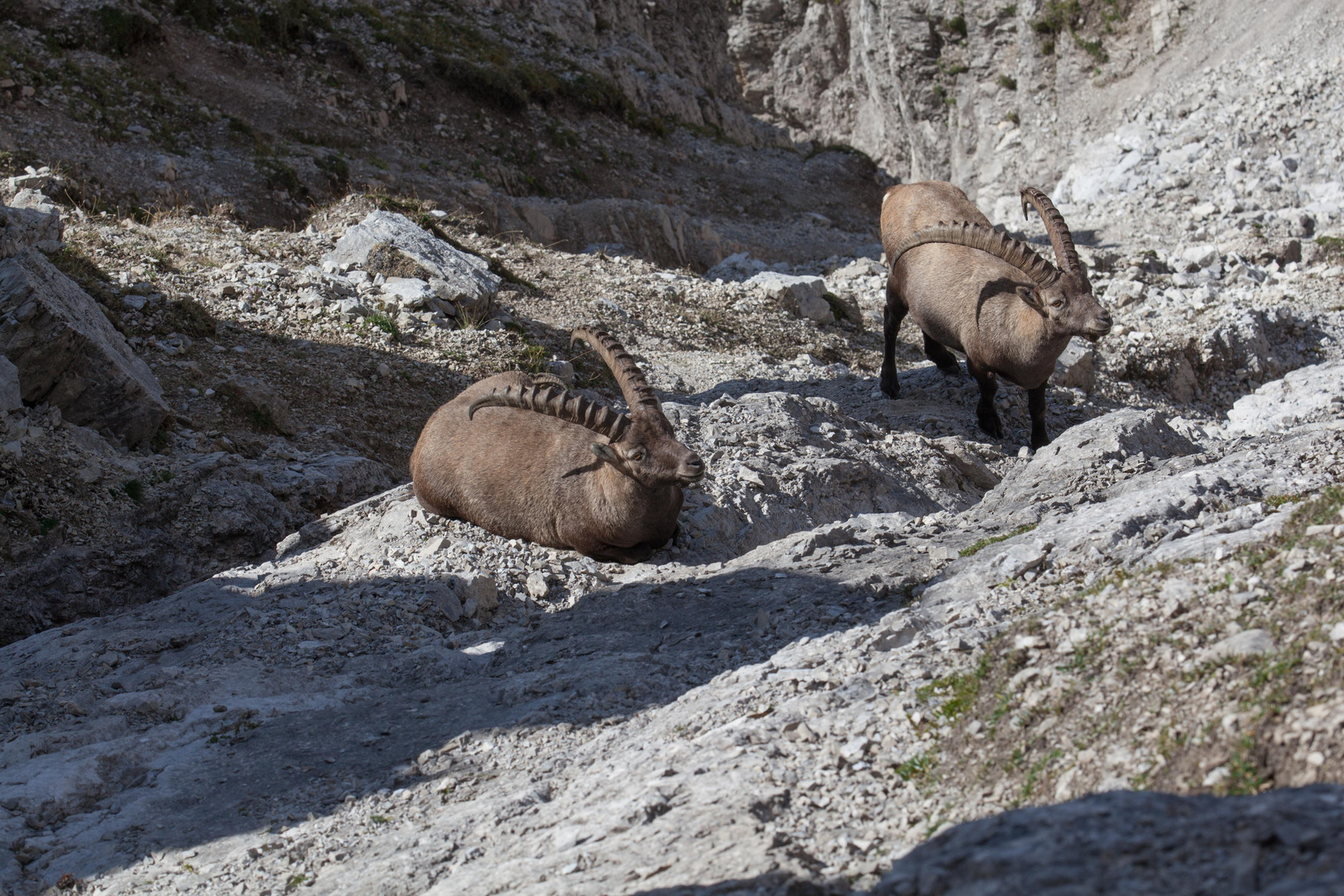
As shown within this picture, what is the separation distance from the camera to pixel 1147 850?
2.58 m

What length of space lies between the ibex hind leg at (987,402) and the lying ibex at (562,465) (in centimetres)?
435

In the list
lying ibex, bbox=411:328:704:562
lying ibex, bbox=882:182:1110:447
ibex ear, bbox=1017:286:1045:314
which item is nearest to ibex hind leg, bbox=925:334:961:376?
lying ibex, bbox=882:182:1110:447

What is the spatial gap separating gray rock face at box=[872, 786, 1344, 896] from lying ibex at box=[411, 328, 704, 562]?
4505 millimetres

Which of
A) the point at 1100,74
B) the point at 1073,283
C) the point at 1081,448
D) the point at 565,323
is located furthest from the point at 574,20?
the point at 1081,448

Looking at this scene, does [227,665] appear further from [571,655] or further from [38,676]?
[571,655]

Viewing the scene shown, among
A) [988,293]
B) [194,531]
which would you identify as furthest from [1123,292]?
[194,531]

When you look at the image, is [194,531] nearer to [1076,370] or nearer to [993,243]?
[993,243]

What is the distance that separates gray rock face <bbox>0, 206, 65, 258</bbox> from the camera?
33.9 feet

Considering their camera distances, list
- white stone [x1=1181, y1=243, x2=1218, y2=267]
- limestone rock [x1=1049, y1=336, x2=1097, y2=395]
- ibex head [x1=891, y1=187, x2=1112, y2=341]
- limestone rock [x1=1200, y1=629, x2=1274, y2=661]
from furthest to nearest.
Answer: white stone [x1=1181, y1=243, x2=1218, y2=267], limestone rock [x1=1049, y1=336, x2=1097, y2=395], ibex head [x1=891, y1=187, x2=1112, y2=341], limestone rock [x1=1200, y1=629, x2=1274, y2=661]

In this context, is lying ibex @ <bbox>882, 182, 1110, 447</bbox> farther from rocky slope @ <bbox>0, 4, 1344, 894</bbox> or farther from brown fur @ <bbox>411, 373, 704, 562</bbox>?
brown fur @ <bbox>411, 373, 704, 562</bbox>

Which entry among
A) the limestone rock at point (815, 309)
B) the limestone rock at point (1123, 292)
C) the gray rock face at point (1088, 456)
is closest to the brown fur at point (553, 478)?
the gray rock face at point (1088, 456)

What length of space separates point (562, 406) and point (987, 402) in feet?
16.6

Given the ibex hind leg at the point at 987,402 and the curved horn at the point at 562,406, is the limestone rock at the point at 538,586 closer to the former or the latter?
the curved horn at the point at 562,406

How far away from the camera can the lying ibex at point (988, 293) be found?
9.77m
